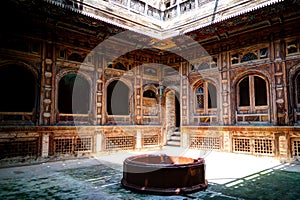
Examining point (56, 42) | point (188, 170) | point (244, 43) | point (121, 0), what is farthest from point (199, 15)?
point (188, 170)

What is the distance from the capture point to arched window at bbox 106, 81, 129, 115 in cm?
1080

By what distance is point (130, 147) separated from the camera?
11.1 metres

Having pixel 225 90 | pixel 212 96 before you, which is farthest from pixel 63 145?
pixel 225 90

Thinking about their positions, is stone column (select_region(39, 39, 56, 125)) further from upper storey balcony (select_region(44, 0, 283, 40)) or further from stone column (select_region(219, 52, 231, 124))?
stone column (select_region(219, 52, 231, 124))

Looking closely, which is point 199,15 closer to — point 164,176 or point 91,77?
point 91,77

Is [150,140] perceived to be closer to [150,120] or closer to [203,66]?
[150,120]

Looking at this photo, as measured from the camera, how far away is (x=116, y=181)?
5582 millimetres

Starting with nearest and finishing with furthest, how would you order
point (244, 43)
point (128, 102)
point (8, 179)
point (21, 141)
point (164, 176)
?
point (164, 176), point (8, 179), point (21, 141), point (244, 43), point (128, 102)

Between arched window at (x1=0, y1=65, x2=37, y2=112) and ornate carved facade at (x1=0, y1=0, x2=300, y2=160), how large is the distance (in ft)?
0.10

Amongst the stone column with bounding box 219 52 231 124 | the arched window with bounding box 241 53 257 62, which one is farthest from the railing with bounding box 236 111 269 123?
the arched window with bounding box 241 53 257 62

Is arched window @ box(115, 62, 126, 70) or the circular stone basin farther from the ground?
arched window @ box(115, 62, 126, 70)

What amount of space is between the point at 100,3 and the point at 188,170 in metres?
7.07

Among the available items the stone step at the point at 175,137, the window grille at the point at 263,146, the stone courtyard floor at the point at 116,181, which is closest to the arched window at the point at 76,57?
the stone courtyard floor at the point at 116,181

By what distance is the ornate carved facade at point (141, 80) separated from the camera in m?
8.03
